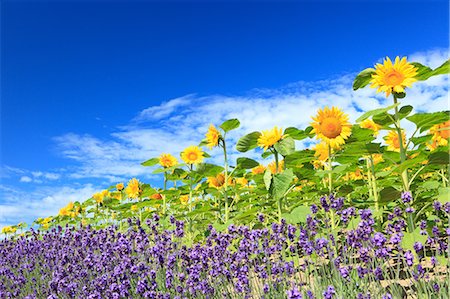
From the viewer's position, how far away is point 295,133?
15.7ft

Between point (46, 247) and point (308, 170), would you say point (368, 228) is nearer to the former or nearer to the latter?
point (308, 170)

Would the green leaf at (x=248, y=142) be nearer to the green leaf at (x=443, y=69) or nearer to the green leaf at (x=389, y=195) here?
the green leaf at (x=389, y=195)

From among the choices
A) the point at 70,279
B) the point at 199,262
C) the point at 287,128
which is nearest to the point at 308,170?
the point at 287,128

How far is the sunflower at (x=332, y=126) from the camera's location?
13.9 feet

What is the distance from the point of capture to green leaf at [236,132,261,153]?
4.84 metres

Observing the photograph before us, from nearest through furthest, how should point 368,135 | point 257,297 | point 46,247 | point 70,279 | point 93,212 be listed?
point 257,297 < point 368,135 < point 70,279 < point 46,247 < point 93,212

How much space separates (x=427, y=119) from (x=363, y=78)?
686 mm

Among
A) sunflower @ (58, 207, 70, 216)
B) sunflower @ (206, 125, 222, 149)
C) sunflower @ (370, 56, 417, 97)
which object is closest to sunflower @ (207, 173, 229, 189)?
sunflower @ (206, 125, 222, 149)

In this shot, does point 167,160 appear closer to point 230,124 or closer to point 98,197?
point 230,124

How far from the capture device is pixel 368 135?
4449 millimetres

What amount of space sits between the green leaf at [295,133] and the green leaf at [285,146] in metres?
0.15

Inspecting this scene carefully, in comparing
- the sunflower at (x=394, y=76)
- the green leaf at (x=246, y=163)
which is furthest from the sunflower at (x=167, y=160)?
the sunflower at (x=394, y=76)

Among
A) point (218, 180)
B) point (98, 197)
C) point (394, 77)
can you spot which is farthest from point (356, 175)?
point (98, 197)

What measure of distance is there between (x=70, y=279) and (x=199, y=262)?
166cm
